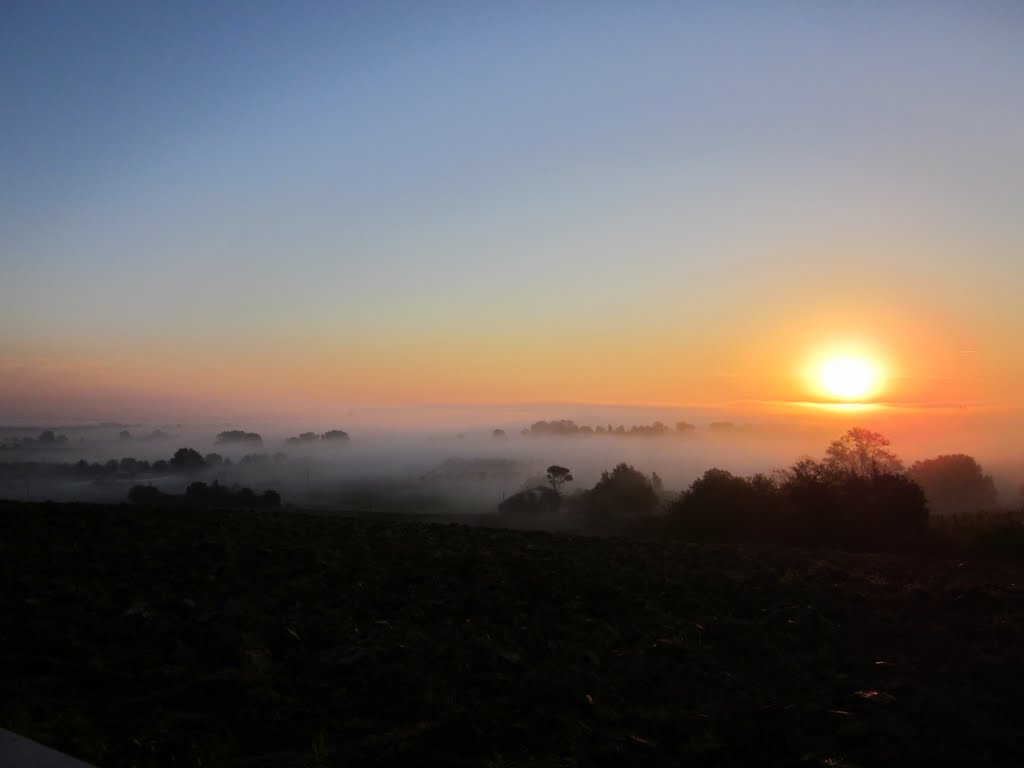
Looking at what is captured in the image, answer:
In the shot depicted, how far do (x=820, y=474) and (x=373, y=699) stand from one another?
132 feet

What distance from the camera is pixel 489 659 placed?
1008cm

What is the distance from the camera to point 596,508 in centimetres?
8006

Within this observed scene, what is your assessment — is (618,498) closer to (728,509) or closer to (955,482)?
(728,509)

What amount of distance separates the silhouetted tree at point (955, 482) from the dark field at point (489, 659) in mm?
101009

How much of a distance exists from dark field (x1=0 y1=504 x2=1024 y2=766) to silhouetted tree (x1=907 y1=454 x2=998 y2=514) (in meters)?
101

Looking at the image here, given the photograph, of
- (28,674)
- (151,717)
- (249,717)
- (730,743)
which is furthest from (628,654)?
(28,674)

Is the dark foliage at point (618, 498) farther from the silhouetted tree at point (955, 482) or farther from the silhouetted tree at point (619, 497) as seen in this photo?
the silhouetted tree at point (955, 482)

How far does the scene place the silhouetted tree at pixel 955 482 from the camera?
343ft

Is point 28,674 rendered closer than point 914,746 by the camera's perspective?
No

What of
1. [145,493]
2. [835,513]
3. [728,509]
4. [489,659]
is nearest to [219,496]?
[145,493]

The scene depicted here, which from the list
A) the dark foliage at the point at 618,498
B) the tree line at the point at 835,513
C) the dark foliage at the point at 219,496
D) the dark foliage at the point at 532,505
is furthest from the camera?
the dark foliage at the point at 219,496

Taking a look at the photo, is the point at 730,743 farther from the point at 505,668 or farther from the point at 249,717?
the point at 249,717

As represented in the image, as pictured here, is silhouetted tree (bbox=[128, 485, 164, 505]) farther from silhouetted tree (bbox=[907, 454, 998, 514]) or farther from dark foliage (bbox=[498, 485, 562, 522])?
silhouetted tree (bbox=[907, 454, 998, 514])

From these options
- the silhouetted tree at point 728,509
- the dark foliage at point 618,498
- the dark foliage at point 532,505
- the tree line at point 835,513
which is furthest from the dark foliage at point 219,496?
the silhouetted tree at point 728,509
